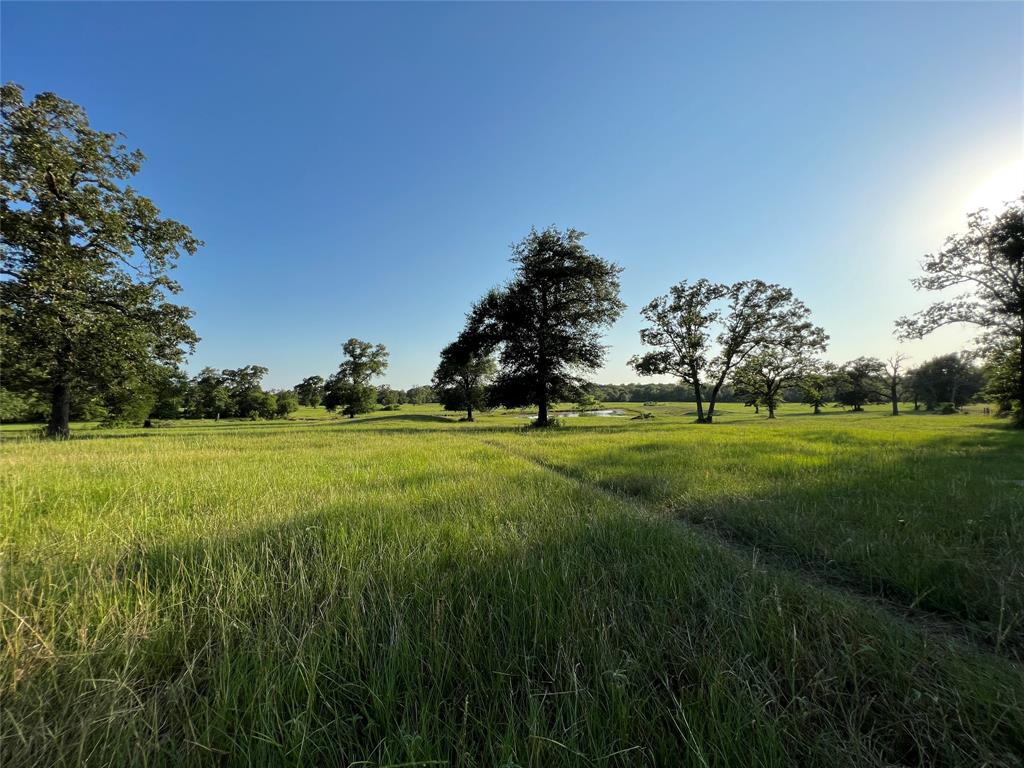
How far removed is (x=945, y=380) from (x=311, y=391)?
137 meters

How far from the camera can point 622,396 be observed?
122 meters

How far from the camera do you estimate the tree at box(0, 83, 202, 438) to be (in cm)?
1444

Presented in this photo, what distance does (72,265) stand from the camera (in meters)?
14.9

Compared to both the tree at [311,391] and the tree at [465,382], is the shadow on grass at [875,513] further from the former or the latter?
the tree at [311,391]

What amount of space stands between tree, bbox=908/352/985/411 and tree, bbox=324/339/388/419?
98.1 meters

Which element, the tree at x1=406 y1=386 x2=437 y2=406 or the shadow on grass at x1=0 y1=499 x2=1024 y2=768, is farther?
the tree at x1=406 y1=386 x2=437 y2=406

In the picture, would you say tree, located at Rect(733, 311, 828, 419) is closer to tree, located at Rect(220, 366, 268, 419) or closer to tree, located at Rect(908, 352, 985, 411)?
tree, located at Rect(908, 352, 985, 411)

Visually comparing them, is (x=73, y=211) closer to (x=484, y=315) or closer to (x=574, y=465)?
(x=484, y=315)

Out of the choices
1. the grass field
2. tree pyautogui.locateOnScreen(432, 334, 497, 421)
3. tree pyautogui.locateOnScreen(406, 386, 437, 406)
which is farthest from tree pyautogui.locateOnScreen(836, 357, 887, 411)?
tree pyautogui.locateOnScreen(406, 386, 437, 406)

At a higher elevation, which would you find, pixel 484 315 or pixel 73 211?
pixel 73 211

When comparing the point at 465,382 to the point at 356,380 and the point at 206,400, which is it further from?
the point at 206,400

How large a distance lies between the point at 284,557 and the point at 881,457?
12.3 metres

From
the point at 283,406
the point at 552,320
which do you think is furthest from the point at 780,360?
the point at 283,406

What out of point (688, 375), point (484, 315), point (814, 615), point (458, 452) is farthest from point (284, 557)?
point (688, 375)
